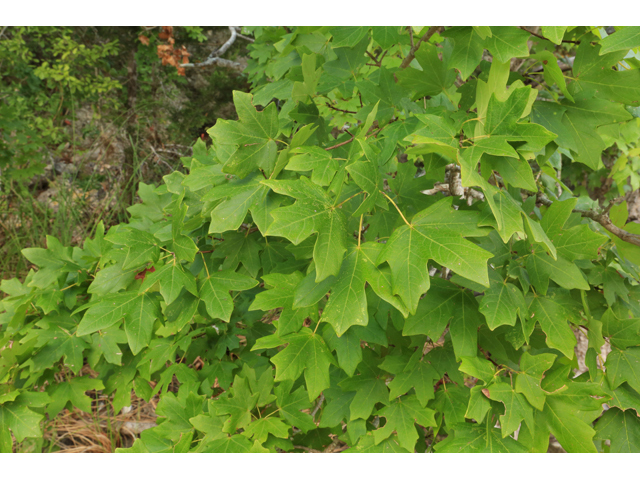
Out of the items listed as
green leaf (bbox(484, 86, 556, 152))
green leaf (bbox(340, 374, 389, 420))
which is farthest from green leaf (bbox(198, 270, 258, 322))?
green leaf (bbox(484, 86, 556, 152))

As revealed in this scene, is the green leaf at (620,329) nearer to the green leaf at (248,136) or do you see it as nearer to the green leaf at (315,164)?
the green leaf at (315,164)

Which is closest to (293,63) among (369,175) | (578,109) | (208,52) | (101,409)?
(369,175)

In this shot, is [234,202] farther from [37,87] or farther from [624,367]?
[37,87]

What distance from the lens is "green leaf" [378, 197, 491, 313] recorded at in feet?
2.23

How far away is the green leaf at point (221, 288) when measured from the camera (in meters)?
0.92

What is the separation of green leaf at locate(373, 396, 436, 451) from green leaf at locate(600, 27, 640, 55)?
852mm

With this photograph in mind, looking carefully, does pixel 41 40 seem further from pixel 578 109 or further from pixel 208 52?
pixel 578 109

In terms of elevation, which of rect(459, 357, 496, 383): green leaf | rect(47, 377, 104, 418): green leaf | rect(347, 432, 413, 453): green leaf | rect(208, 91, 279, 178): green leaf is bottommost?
rect(47, 377, 104, 418): green leaf

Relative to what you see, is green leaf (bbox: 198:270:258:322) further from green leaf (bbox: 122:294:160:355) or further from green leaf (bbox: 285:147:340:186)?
green leaf (bbox: 285:147:340:186)

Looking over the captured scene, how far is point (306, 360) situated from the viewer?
884 mm

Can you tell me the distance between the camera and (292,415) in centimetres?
107

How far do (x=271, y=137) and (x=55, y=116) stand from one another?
4213mm

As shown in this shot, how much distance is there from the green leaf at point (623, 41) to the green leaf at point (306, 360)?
80cm

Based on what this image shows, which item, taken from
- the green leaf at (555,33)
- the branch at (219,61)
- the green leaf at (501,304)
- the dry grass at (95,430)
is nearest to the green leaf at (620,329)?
the green leaf at (501,304)
